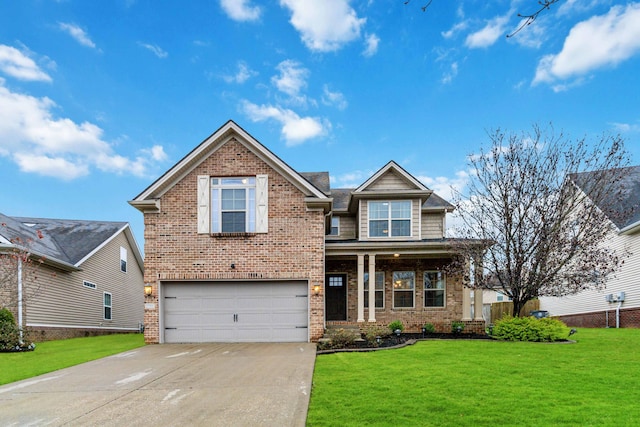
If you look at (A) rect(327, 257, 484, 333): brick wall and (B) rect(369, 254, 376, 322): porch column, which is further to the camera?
(A) rect(327, 257, 484, 333): brick wall

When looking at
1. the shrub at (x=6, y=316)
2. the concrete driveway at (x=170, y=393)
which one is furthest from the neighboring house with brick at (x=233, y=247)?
the shrub at (x=6, y=316)

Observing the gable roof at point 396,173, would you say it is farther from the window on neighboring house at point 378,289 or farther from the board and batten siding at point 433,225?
the window on neighboring house at point 378,289

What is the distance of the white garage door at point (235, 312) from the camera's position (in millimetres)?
13258

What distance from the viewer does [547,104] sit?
15.0 metres

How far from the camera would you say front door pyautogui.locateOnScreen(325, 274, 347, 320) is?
17095 mm

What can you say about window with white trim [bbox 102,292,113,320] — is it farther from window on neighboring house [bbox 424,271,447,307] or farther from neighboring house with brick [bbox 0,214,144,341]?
window on neighboring house [bbox 424,271,447,307]

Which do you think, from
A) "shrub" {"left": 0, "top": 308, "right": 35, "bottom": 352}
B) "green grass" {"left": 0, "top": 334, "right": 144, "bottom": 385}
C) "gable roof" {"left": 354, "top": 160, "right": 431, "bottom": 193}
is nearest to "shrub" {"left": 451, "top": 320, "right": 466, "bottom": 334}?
"gable roof" {"left": 354, "top": 160, "right": 431, "bottom": 193}

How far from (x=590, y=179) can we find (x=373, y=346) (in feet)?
31.8

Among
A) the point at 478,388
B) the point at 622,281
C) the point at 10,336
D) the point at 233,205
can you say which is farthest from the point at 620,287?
the point at 10,336

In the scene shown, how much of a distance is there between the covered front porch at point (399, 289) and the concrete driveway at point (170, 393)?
682 centimetres

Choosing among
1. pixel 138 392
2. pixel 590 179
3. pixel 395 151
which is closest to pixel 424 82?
pixel 395 151

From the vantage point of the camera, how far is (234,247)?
43.5 ft

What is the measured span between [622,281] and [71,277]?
23662 mm

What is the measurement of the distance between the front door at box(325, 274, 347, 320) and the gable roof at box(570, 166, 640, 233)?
9.13 metres
